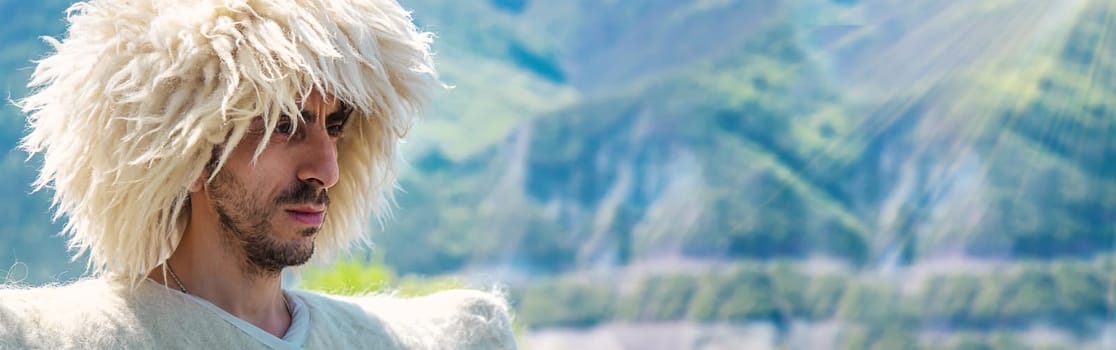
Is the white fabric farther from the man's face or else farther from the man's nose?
the man's nose

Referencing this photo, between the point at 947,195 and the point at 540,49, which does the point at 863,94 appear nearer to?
the point at 947,195

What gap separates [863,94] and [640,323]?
380cm

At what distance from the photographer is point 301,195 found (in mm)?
1507

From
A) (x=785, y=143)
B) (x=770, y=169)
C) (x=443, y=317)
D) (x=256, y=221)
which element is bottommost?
(x=443, y=317)

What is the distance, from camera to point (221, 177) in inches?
58.4

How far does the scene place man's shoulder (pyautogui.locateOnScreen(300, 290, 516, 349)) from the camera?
182 centimetres

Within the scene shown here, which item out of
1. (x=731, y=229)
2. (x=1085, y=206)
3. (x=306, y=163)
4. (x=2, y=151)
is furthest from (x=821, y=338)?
(x=306, y=163)

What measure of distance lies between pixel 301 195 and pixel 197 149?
0.13 meters

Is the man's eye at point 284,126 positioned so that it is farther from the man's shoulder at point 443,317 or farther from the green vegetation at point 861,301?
the green vegetation at point 861,301

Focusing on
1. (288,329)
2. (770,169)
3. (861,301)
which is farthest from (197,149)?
(770,169)

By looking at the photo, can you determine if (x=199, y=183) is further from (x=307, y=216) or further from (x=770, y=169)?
(x=770, y=169)

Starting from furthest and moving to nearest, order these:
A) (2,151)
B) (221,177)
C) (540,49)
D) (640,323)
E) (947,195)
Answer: (540,49) < (947,195) < (640,323) < (2,151) < (221,177)

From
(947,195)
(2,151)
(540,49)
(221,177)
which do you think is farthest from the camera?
(540,49)

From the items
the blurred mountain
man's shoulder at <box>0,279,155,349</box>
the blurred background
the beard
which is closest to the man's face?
the beard
